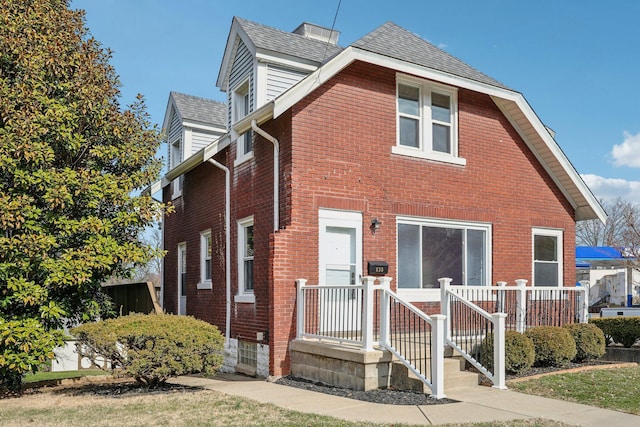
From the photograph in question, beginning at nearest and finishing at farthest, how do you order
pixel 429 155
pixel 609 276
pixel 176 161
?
1. pixel 429 155
2. pixel 176 161
3. pixel 609 276

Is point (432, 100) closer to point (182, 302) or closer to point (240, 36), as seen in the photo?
point (240, 36)

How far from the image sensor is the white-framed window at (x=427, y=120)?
41.2 ft

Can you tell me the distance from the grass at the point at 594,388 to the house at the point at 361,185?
3.12 metres

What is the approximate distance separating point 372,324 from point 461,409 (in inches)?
81.7

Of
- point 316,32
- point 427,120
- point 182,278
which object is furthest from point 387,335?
point 182,278

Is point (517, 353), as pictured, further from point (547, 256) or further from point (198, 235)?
point (198, 235)

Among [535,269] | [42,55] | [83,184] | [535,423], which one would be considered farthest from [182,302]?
[535,423]

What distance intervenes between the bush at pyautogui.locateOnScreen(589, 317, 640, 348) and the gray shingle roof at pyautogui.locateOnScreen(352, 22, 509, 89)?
19.8 feet

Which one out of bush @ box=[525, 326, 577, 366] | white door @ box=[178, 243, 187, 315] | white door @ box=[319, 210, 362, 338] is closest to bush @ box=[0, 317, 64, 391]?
white door @ box=[319, 210, 362, 338]

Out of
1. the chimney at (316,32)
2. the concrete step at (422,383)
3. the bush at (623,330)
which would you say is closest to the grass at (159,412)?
the concrete step at (422,383)

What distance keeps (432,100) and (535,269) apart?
16.0 ft

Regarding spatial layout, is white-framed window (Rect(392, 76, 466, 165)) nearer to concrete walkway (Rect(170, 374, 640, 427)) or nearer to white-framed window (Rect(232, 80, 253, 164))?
white-framed window (Rect(232, 80, 253, 164))

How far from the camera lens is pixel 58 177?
1012 cm

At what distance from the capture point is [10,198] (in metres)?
9.77
